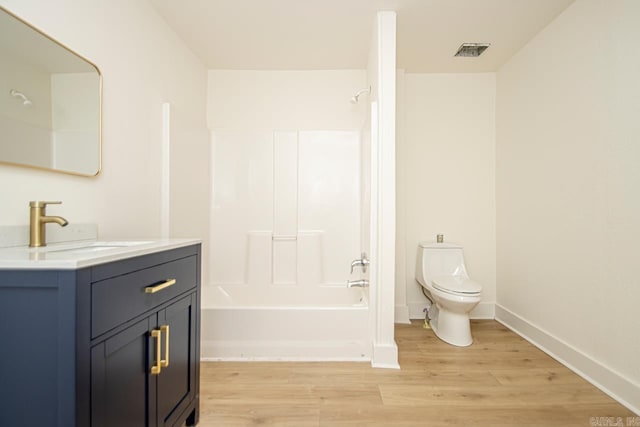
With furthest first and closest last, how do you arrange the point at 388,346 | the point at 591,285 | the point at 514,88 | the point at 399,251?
the point at 399,251 < the point at 514,88 < the point at 388,346 < the point at 591,285

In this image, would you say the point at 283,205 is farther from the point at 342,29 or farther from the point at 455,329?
the point at 455,329

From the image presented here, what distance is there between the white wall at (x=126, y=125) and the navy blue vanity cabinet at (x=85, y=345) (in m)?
0.56

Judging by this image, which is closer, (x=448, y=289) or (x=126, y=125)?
(x=126, y=125)

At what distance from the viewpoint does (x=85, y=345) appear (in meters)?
0.77

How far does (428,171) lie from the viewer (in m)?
2.83

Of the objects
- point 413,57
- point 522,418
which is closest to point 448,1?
point 413,57

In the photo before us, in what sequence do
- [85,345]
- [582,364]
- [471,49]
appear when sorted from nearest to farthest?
1. [85,345]
2. [582,364]
3. [471,49]

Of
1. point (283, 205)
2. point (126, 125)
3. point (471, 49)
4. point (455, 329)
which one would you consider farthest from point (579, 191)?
point (126, 125)

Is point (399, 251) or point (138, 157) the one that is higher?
point (138, 157)

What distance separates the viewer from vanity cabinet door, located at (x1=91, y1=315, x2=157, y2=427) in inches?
32.0

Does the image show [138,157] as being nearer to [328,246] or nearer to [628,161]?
[328,246]

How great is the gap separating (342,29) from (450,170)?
163 centimetres

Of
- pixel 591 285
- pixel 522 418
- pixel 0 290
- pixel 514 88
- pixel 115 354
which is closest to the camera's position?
pixel 0 290

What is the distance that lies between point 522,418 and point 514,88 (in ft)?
8.19
